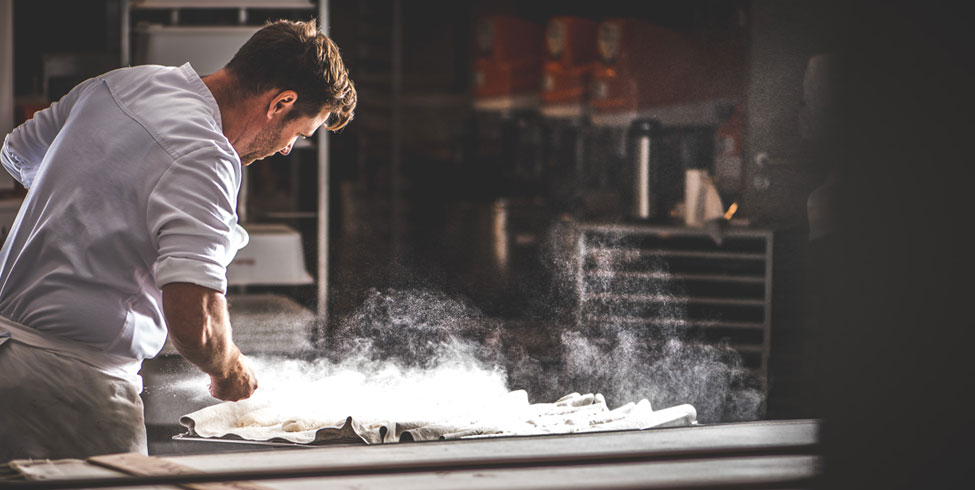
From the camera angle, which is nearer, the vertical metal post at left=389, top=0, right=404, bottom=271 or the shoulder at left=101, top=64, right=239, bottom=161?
the shoulder at left=101, top=64, right=239, bottom=161

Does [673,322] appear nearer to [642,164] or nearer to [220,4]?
[642,164]

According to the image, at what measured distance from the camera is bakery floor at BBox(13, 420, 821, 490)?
876mm

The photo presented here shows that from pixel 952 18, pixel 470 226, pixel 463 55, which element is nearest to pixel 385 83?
pixel 463 55

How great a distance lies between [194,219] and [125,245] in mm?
168

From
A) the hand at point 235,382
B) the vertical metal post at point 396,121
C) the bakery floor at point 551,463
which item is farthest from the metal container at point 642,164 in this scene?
the hand at point 235,382

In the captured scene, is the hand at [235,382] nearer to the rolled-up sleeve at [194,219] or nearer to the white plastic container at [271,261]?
the rolled-up sleeve at [194,219]

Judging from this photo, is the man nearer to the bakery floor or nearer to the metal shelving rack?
the bakery floor

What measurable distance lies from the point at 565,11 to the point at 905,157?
436 centimetres

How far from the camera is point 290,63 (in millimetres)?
1554

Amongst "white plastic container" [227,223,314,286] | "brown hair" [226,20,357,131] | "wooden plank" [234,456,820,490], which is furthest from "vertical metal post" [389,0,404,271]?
"wooden plank" [234,456,820,490]

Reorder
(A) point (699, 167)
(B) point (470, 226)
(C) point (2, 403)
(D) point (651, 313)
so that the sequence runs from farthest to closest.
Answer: (B) point (470, 226), (A) point (699, 167), (D) point (651, 313), (C) point (2, 403)

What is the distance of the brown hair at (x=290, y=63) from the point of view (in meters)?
1.55

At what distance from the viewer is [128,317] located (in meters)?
1.47

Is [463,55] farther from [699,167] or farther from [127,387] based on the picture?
[127,387]
